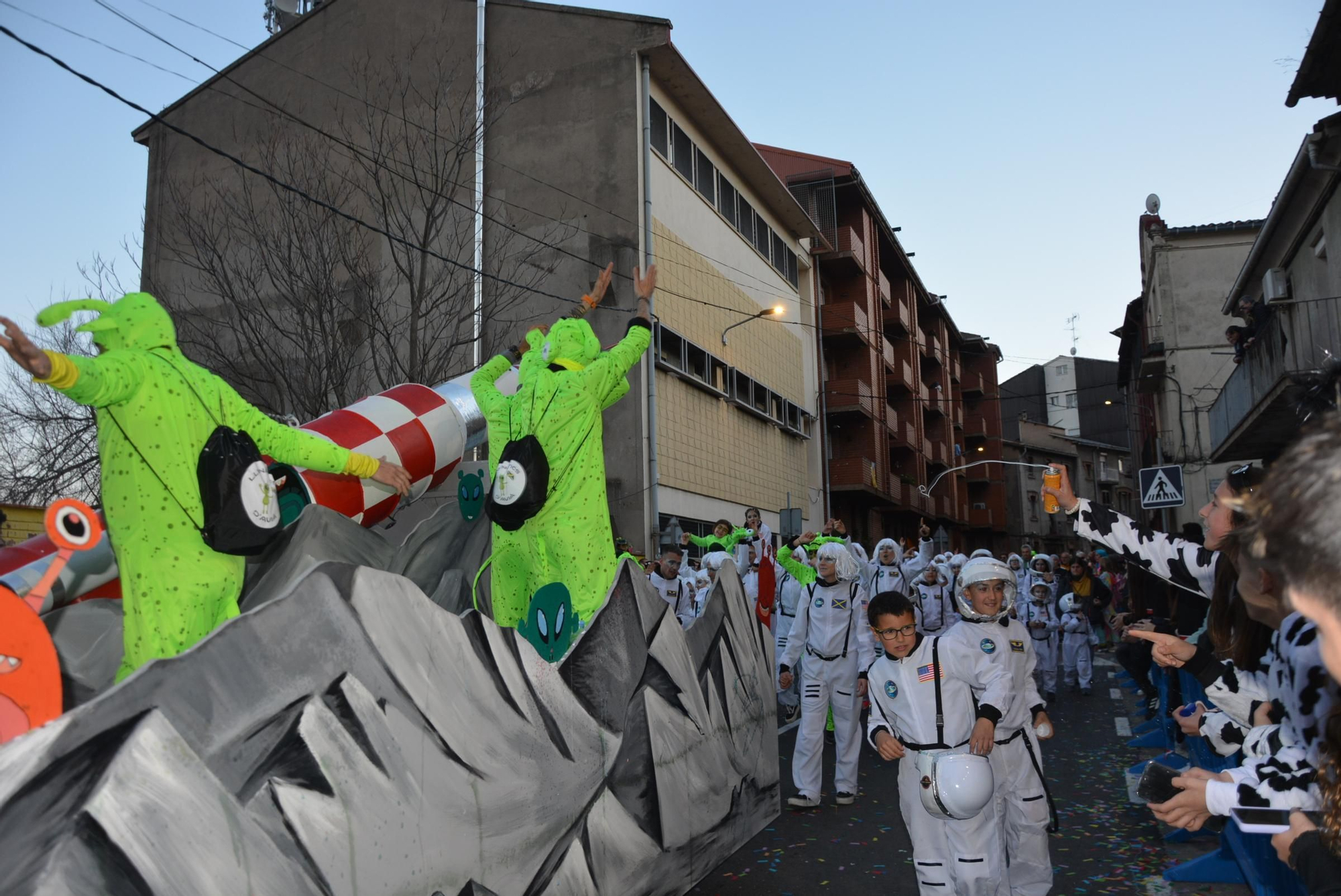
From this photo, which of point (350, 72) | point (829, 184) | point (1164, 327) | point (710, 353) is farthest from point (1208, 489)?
point (350, 72)

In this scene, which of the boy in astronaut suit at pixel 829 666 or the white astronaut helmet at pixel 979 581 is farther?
the boy in astronaut suit at pixel 829 666

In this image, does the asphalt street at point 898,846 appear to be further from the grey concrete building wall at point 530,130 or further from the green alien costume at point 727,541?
the grey concrete building wall at point 530,130

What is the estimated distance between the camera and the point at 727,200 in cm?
2458

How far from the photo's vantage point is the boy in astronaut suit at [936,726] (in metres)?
4.73

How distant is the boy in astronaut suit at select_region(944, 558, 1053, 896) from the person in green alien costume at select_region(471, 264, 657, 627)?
186 cm

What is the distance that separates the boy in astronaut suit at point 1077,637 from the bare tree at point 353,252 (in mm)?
9365

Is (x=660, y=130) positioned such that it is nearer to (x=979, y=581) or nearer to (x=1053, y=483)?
(x=979, y=581)

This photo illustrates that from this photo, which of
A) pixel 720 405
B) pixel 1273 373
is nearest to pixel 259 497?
pixel 1273 373

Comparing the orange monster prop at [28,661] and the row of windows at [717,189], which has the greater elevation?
the row of windows at [717,189]

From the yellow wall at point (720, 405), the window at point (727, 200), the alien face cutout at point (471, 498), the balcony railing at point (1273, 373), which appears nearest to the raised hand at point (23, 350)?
the alien face cutout at point (471, 498)

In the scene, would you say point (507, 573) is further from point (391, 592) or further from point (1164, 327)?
point (1164, 327)

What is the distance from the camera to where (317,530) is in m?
4.75

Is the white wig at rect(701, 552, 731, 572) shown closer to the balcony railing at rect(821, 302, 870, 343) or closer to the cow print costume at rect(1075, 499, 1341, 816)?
the cow print costume at rect(1075, 499, 1341, 816)

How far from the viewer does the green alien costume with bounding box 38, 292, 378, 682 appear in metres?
3.17
